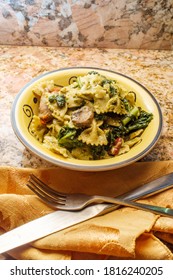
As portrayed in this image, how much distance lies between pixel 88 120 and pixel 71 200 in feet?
0.72

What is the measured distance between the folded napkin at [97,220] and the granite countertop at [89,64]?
23 centimetres

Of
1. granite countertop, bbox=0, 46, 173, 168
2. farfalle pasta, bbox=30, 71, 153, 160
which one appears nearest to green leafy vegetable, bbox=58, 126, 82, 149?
farfalle pasta, bbox=30, 71, 153, 160

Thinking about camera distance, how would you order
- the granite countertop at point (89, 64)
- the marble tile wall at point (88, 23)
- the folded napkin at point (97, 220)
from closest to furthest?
the folded napkin at point (97, 220) → the granite countertop at point (89, 64) → the marble tile wall at point (88, 23)

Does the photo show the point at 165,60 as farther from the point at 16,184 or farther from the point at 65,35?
the point at 16,184

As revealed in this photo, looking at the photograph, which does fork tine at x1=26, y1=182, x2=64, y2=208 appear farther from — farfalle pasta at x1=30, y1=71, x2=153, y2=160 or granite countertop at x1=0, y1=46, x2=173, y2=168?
granite countertop at x1=0, y1=46, x2=173, y2=168

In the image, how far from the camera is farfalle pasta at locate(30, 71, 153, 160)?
2.75 ft

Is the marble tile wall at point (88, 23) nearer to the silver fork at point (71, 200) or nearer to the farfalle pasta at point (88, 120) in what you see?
the farfalle pasta at point (88, 120)

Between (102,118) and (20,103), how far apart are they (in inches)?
9.1

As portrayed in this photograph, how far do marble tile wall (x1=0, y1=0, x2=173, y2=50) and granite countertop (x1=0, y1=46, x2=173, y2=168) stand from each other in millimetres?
34

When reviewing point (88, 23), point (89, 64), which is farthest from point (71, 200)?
point (88, 23)

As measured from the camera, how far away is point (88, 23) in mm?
1310

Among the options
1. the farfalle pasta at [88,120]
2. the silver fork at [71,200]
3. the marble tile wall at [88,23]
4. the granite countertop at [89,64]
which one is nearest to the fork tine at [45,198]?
the silver fork at [71,200]

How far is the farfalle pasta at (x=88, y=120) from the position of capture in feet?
2.75

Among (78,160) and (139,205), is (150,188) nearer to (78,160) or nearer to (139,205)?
(139,205)
